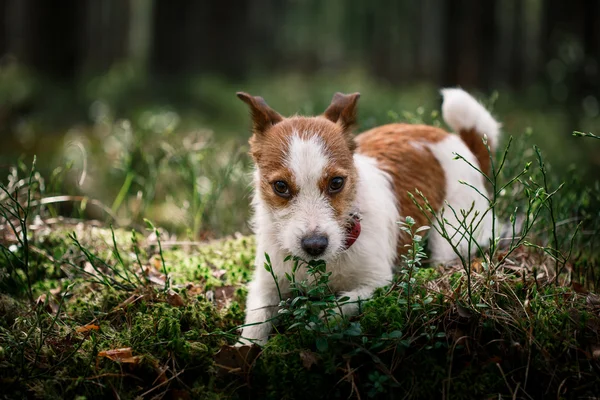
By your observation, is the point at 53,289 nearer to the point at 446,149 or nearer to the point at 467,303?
the point at 467,303

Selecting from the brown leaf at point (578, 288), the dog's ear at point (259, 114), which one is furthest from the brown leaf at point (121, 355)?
the brown leaf at point (578, 288)

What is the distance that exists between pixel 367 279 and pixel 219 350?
3.63 ft

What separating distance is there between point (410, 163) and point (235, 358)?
2.25 meters

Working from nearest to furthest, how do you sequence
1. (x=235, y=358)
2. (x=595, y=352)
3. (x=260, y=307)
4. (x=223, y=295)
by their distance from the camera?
(x=595, y=352)
(x=235, y=358)
(x=260, y=307)
(x=223, y=295)

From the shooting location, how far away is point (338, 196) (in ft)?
12.3

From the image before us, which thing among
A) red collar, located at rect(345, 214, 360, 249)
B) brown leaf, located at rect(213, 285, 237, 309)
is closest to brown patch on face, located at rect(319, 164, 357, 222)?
red collar, located at rect(345, 214, 360, 249)

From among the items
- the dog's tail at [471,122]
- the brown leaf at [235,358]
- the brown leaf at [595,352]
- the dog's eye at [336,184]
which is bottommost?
the brown leaf at [595,352]

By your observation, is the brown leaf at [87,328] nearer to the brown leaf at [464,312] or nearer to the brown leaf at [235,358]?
the brown leaf at [235,358]

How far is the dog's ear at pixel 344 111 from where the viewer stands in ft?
13.6

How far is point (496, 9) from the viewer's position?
12484 millimetres

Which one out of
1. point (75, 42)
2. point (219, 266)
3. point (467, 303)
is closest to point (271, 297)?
point (219, 266)

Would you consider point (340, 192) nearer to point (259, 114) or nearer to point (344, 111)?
point (344, 111)

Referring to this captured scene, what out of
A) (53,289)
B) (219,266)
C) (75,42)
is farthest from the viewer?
(75,42)

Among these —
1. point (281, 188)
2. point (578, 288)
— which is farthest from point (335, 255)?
point (578, 288)
